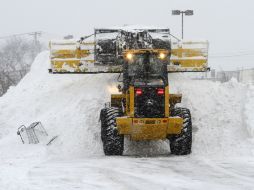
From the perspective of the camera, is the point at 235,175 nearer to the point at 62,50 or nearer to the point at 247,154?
the point at 247,154

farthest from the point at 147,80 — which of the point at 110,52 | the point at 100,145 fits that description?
the point at 110,52

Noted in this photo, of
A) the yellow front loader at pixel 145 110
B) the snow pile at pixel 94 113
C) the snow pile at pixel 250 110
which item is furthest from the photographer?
the snow pile at pixel 250 110

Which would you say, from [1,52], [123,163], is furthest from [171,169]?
[1,52]

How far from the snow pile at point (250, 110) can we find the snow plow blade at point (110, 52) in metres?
1.93

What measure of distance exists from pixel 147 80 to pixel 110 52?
5262mm

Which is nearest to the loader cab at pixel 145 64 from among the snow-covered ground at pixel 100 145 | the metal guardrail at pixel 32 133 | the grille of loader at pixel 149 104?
the grille of loader at pixel 149 104

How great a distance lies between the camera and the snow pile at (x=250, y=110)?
18.1 meters

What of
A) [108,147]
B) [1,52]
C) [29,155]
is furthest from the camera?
[1,52]

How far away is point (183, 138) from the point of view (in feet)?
53.4

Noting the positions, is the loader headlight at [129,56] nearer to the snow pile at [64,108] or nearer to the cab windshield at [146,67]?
the cab windshield at [146,67]

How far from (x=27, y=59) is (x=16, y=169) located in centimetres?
9474

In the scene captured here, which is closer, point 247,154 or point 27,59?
point 247,154

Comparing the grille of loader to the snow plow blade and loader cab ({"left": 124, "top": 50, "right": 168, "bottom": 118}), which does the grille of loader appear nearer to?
loader cab ({"left": 124, "top": 50, "right": 168, "bottom": 118})

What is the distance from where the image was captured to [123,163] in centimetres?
1430
